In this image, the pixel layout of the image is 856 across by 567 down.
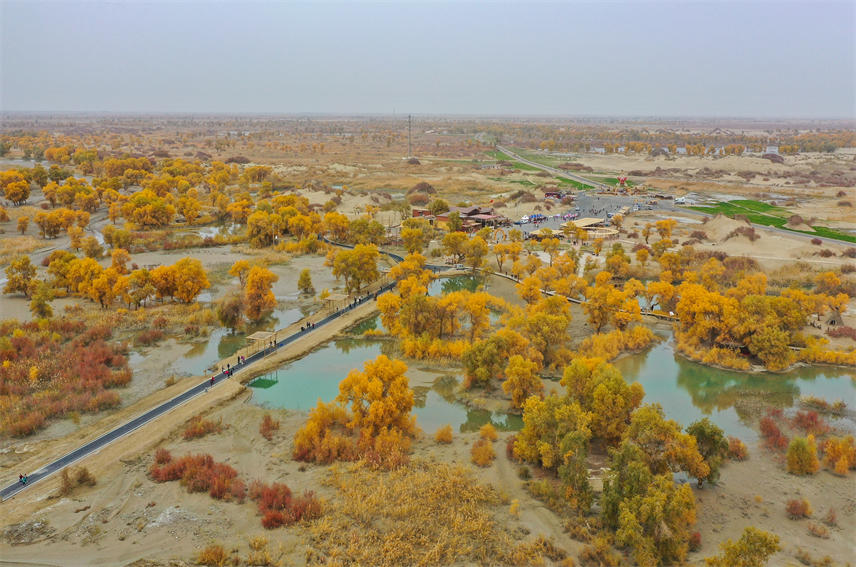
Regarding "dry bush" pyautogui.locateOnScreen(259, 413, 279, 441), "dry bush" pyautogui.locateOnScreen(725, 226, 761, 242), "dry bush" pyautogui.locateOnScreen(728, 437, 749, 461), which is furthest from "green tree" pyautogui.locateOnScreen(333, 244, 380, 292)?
"dry bush" pyautogui.locateOnScreen(725, 226, 761, 242)

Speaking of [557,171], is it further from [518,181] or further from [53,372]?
[53,372]

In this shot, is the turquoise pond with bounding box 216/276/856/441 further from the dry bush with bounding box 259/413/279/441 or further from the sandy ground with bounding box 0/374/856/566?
the sandy ground with bounding box 0/374/856/566

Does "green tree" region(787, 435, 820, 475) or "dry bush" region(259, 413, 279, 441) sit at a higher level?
"green tree" region(787, 435, 820, 475)

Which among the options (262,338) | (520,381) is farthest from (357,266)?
(520,381)

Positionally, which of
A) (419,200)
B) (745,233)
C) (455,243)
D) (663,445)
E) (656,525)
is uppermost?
(419,200)

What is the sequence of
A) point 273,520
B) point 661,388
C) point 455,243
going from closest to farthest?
point 273,520, point 661,388, point 455,243
